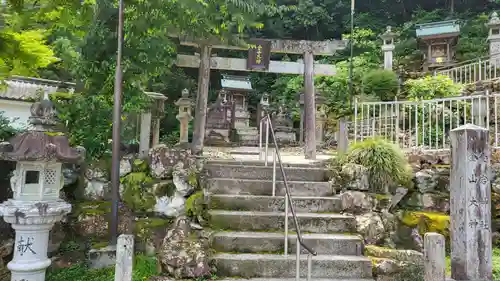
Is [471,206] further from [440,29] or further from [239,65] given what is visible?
[440,29]

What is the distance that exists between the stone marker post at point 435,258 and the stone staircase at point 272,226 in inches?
34.5

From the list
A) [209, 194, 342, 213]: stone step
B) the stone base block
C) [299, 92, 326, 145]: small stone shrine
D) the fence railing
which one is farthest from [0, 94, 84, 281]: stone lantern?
the fence railing

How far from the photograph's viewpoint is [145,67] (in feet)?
19.5

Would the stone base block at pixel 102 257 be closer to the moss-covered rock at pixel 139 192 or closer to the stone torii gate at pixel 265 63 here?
the moss-covered rock at pixel 139 192

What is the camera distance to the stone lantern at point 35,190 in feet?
13.1

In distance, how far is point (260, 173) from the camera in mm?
5734

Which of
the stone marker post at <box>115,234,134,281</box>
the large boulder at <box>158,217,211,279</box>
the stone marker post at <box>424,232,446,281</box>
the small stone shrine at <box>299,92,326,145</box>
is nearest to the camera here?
the stone marker post at <box>115,234,134,281</box>

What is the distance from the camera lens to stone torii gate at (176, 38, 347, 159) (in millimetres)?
7977

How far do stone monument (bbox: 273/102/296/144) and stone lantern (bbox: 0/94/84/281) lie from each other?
12158 millimetres

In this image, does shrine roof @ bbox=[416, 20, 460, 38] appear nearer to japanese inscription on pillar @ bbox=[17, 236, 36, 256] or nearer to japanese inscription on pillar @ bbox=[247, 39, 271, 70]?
japanese inscription on pillar @ bbox=[247, 39, 271, 70]

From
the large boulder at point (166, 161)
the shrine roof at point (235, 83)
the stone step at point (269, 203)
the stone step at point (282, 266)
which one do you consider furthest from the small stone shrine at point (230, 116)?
the stone step at point (282, 266)

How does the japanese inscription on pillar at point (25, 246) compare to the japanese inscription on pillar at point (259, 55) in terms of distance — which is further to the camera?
the japanese inscription on pillar at point (259, 55)

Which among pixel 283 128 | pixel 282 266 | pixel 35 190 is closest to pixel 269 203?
pixel 282 266

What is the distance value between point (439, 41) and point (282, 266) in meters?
18.5
